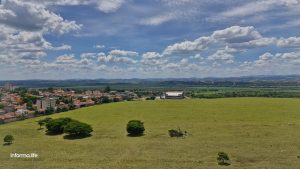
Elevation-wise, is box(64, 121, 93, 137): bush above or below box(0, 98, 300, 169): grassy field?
above

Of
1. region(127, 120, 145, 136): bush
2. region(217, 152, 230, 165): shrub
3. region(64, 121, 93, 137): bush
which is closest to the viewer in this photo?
region(217, 152, 230, 165): shrub

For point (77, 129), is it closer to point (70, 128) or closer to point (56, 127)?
point (70, 128)

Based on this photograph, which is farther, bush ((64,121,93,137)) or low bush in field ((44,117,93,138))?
low bush in field ((44,117,93,138))

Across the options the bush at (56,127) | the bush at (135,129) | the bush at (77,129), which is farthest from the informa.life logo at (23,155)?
the bush at (135,129)

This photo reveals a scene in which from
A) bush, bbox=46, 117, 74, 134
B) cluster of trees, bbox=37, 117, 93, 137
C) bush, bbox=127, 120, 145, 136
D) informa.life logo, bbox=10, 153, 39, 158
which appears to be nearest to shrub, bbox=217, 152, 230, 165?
bush, bbox=127, 120, 145, 136

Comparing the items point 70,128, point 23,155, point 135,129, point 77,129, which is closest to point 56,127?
point 70,128

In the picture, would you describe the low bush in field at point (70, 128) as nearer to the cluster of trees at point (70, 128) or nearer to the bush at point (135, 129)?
the cluster of trees at point (70, 128)

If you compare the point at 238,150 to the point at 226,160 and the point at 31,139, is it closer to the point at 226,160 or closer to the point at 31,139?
the point at 226,160

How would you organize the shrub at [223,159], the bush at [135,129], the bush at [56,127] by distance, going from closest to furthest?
1. the shrub at [223,159]
2. the bush at [135,129]
3. the bush at [56,127]

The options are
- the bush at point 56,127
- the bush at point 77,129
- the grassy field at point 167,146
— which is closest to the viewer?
the grassy field at point 167,146

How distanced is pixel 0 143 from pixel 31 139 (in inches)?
239

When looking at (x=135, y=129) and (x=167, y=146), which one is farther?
(x=135, y=129)

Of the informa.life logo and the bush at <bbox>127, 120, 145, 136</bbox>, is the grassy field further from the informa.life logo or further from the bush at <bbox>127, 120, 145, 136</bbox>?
the bush at <bbox>127, 120, 145, 136</bbox>

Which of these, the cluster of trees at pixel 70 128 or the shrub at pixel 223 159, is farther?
the cluster of trees at pixel 70 128
